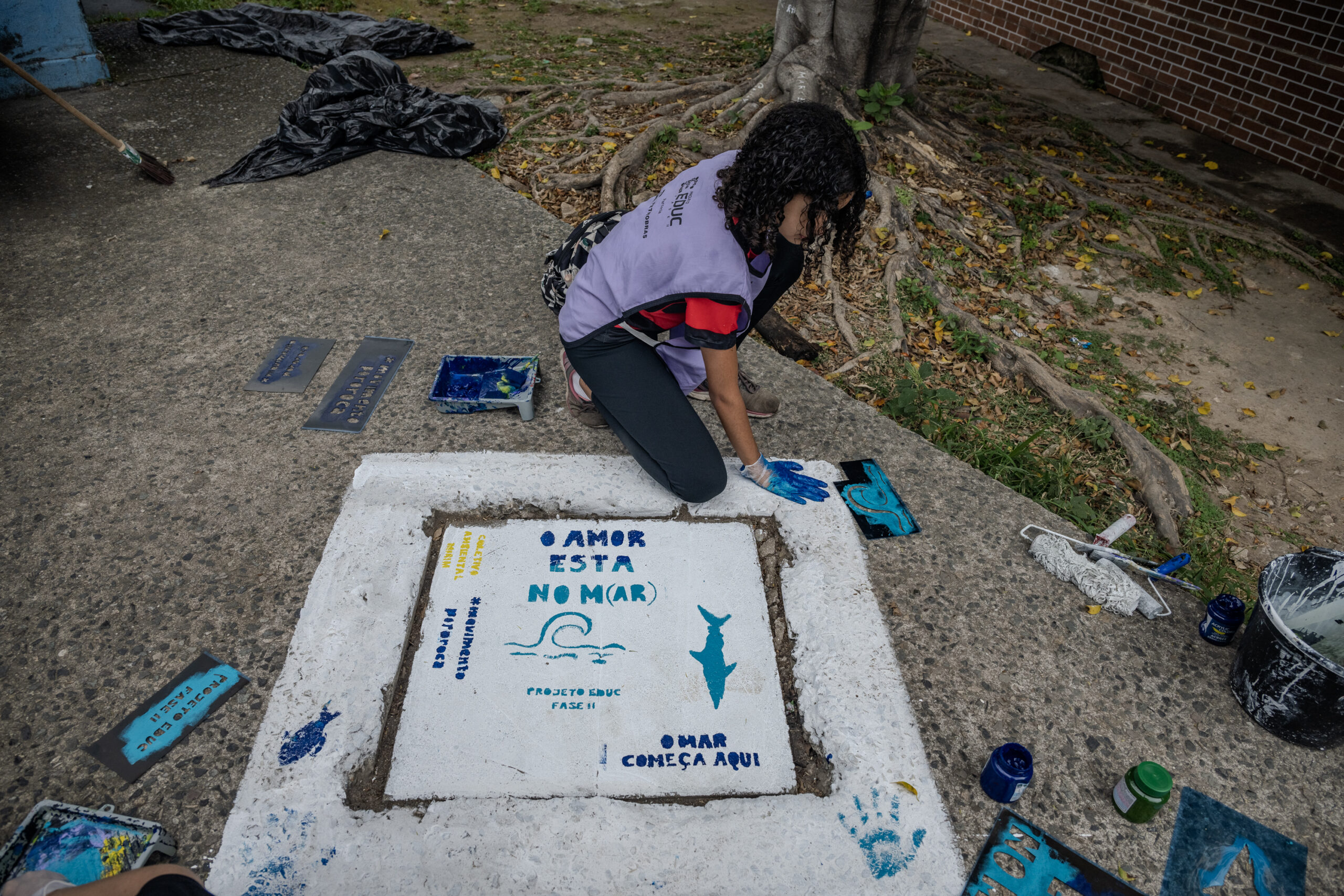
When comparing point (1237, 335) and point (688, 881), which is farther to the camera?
point (1237, 335)

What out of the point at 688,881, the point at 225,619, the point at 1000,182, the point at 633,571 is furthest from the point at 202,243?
the point at 1000,182

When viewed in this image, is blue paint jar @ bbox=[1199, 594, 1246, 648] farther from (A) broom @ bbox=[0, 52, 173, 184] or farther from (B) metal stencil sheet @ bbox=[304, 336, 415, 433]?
(A) broom @ bbox=[0, 52, 173, 184]

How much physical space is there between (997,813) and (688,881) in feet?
2.76

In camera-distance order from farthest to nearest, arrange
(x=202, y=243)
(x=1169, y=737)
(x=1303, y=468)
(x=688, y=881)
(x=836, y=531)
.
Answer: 1. (x=202, y=243)
2. (x=1303, y=468)
3. (x=836, y=531)
4. (x=1169, y=737)
5. (x=688, y=881)

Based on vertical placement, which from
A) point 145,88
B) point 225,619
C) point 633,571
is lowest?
point 225,619

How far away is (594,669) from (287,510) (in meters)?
1.28

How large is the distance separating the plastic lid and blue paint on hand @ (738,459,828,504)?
3.91 feet

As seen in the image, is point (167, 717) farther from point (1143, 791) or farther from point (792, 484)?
point (1143, 791)

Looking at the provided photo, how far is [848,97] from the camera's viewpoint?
529cm

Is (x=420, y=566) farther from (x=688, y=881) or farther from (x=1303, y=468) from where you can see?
(x=1303, y=468)

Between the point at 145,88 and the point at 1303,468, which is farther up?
the point at 145,88

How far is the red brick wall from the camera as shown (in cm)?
585

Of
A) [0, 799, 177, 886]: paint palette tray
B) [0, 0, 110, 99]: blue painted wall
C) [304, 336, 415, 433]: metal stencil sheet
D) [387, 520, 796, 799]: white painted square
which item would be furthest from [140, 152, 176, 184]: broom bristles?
[0, 799, 177, 886]: paint palette tray

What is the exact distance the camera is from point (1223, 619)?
229 cm
